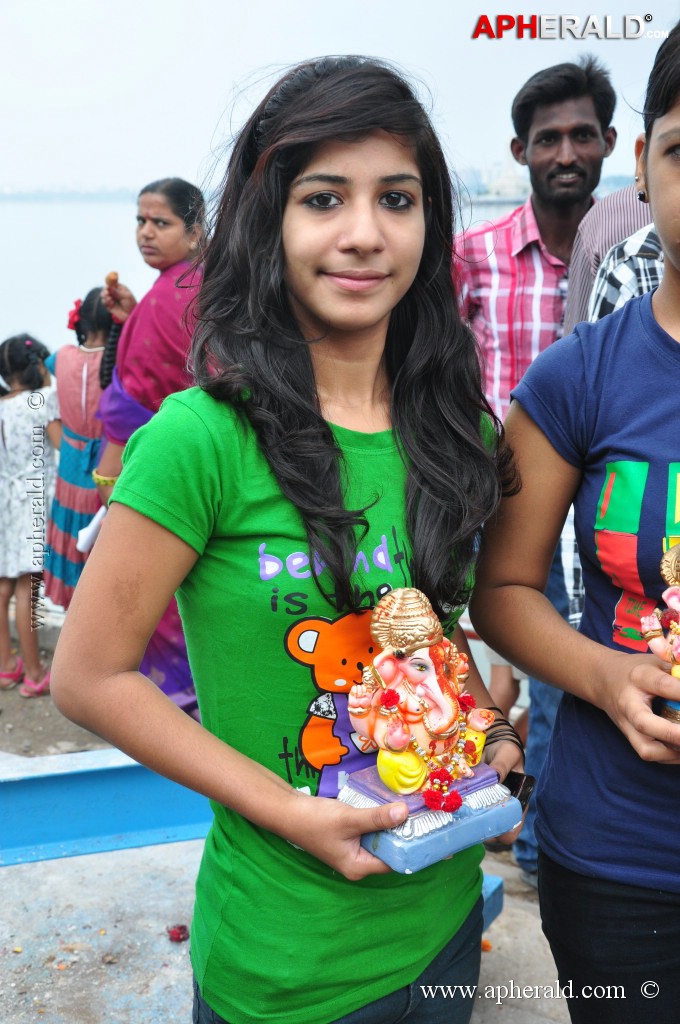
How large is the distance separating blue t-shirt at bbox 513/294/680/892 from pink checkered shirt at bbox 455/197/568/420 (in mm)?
2019

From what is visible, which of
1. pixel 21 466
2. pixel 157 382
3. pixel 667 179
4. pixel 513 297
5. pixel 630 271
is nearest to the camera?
pixel 667 179

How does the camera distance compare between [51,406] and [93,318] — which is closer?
[93,318]

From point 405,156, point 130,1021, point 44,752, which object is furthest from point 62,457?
point 405,156

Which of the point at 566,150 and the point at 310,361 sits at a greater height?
the point at 566,150

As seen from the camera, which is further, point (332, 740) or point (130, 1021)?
point (130, 1021)

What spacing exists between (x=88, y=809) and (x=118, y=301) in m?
3.02

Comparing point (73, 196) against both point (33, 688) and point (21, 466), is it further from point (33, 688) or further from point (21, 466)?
point (33, 688)

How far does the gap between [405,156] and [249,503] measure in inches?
23.2

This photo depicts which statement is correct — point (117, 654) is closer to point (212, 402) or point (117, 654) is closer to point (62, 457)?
point (212, 402)

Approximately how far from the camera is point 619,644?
1470 mm

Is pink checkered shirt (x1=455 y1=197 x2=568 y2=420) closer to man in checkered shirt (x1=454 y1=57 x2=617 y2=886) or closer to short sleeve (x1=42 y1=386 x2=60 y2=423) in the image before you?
man in checkered shirt (x1=454 y1=57 x2=617 y2=886)

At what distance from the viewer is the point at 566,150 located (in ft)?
11.7

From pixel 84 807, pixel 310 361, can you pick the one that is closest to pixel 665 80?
pixel 310 361

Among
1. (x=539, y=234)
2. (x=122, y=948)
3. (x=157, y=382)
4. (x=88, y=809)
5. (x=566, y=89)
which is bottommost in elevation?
(x=122, y=948)
